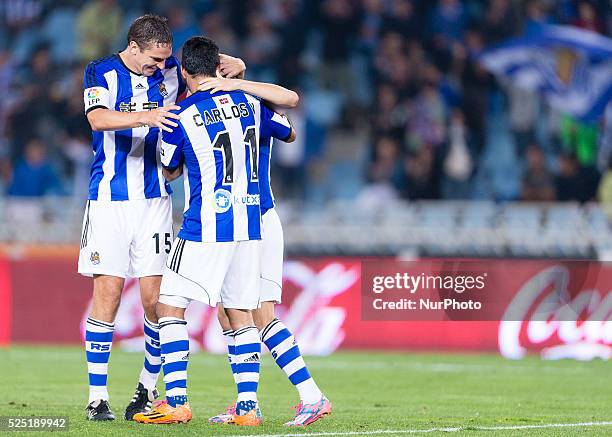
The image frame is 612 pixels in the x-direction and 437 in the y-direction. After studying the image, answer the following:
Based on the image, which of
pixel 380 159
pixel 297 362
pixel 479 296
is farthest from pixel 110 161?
pixel 380 159

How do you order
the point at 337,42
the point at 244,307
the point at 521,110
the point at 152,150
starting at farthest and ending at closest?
1. the point at 337,42
2. the point at 521,110
3. the point at 152,150
4. the point at 244,307

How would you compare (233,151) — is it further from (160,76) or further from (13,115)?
(13,115)

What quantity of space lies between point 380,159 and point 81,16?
576 cm

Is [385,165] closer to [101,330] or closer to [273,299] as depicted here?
[273,299]

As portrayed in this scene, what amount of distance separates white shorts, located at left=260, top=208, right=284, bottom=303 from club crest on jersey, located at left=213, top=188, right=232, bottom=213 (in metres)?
0.45

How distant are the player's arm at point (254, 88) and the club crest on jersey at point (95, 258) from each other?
1237 millimetres

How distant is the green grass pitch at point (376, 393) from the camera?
7.63m

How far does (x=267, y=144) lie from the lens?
311 inches

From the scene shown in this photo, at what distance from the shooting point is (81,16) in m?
20.6

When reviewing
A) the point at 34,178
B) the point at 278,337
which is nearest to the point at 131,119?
the point at 278,337

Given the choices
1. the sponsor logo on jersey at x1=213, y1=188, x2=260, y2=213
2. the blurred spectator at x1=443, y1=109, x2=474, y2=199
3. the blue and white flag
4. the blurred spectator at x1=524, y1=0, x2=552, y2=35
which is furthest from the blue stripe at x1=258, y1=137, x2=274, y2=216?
the blurred spectator at x1=524, y1=0, x2=552, y2=35

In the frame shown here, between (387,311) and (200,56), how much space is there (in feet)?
24.1

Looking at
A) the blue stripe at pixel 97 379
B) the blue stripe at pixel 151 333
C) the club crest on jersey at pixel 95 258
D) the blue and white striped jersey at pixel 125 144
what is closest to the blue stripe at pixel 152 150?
the blue and white striped jersey at pixel 125 144

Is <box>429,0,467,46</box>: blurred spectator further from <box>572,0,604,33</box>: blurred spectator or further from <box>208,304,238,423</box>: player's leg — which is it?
<box>208,304,238,423</box>: player's leg
